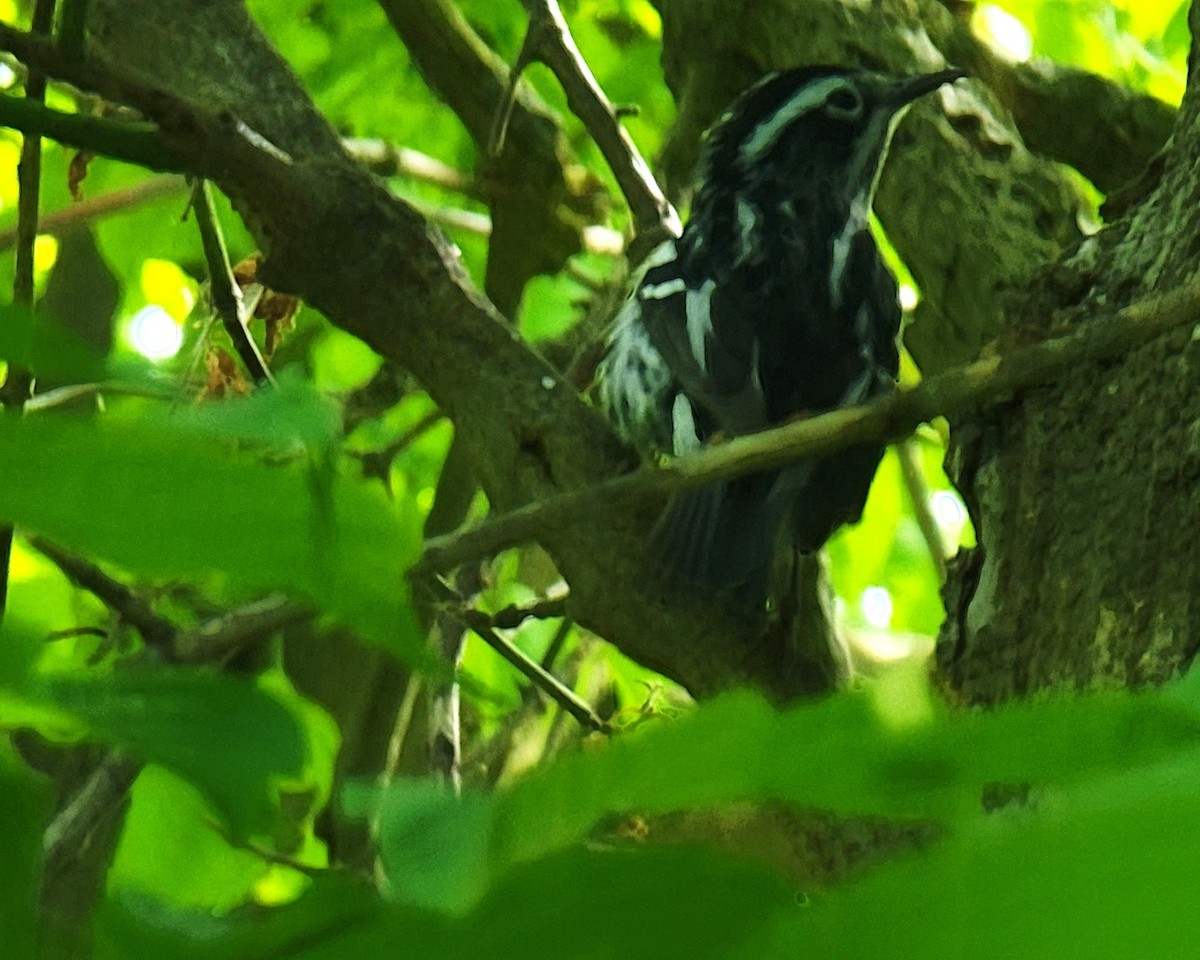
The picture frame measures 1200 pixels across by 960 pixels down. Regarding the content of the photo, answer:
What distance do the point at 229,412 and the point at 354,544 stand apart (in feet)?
0.13

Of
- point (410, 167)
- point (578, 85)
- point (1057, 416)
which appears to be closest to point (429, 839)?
point (1057, 416)

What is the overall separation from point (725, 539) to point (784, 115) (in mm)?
1073

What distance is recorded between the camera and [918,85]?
89.5 inches

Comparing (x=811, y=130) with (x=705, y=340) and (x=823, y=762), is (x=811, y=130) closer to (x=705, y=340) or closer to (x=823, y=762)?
(x=705, y=340)

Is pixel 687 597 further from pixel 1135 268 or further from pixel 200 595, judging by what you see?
pixel 200 595

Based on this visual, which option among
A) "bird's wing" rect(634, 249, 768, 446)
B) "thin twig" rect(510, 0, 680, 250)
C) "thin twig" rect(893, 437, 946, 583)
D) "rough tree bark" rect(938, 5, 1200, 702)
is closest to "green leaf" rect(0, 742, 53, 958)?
"rough tree bark" rect(938, 5, 1200, 702)

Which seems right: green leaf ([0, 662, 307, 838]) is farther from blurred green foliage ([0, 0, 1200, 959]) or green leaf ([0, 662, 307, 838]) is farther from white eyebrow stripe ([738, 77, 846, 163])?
white eyebrow stripe ([738, 77, 846, 163])

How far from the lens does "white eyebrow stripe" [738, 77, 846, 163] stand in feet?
8.00

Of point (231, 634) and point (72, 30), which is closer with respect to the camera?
point (72, 30)

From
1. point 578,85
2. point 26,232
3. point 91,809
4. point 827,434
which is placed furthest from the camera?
point 578,85

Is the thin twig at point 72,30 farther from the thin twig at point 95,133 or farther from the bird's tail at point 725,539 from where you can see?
the bird's tail at point 725,539

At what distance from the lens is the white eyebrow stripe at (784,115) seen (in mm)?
2439

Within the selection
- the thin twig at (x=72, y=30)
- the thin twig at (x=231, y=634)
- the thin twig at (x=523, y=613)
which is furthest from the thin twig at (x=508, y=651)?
the thin twig at (x=72, y=30)

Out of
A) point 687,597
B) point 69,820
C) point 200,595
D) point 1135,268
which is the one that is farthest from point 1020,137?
point 69,820
